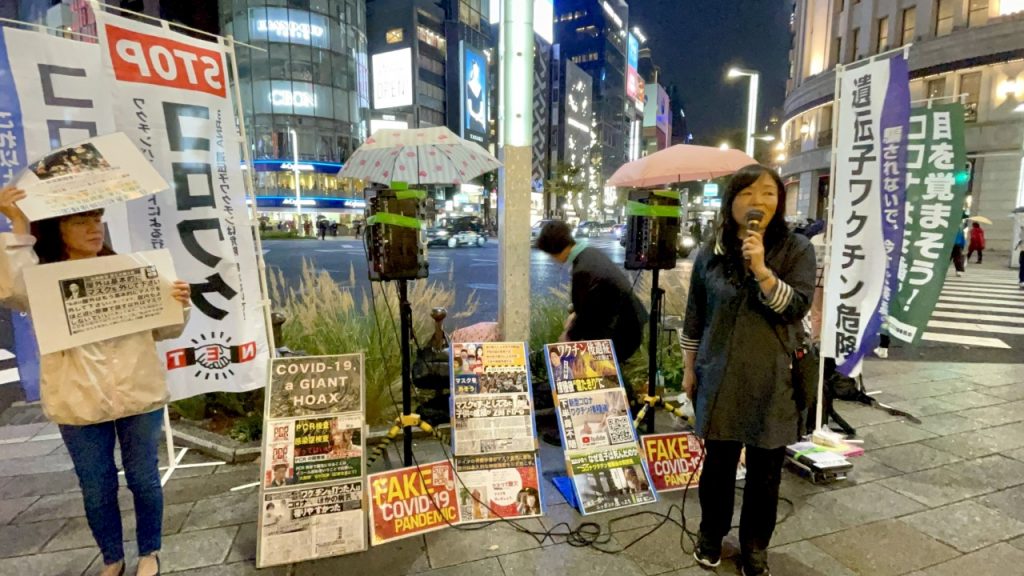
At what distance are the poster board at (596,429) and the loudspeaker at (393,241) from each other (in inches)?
43.6

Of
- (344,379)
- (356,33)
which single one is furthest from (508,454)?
(356,33)

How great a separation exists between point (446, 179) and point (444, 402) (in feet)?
6.49

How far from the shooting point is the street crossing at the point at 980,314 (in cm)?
817

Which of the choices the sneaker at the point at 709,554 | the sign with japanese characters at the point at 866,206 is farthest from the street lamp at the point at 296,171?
the sneaker at the point at 709,554

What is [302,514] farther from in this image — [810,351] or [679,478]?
[810,351]

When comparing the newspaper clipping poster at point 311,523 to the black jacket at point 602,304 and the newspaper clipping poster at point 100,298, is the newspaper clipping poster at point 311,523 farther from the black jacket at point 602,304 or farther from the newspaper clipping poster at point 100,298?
the black jacket at point 602,304

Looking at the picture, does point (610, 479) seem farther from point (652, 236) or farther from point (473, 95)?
point (473, 95)

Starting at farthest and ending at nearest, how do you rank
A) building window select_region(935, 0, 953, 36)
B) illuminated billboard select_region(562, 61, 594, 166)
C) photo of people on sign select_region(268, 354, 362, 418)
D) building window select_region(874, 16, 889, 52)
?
1. illuminated billboard select_region(562, 61, 594, 166)
2. building window select_region(874, 16, 889, 52)
3. building window select_region(935, 0, 953, 36)
4. photo of people on sign select_region(268, 354, 362, 418)

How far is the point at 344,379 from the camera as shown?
9.91 ft

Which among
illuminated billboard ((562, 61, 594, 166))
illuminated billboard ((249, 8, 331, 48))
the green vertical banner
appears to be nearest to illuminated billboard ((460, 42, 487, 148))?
illuminated billboard ((249, 8, 331, 48))

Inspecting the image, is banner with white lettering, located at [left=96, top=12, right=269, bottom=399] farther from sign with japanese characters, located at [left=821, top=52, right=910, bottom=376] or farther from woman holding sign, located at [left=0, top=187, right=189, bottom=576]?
sign with japanese characters, located at [left=821, top=52, right=910, bottom=376]

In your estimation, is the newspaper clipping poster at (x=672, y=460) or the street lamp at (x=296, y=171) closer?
the newspaper clipping poster at (x=672, y=460)

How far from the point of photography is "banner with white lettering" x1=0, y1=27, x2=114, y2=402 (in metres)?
3.04

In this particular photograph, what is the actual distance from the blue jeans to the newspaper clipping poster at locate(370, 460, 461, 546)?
3.58ft
